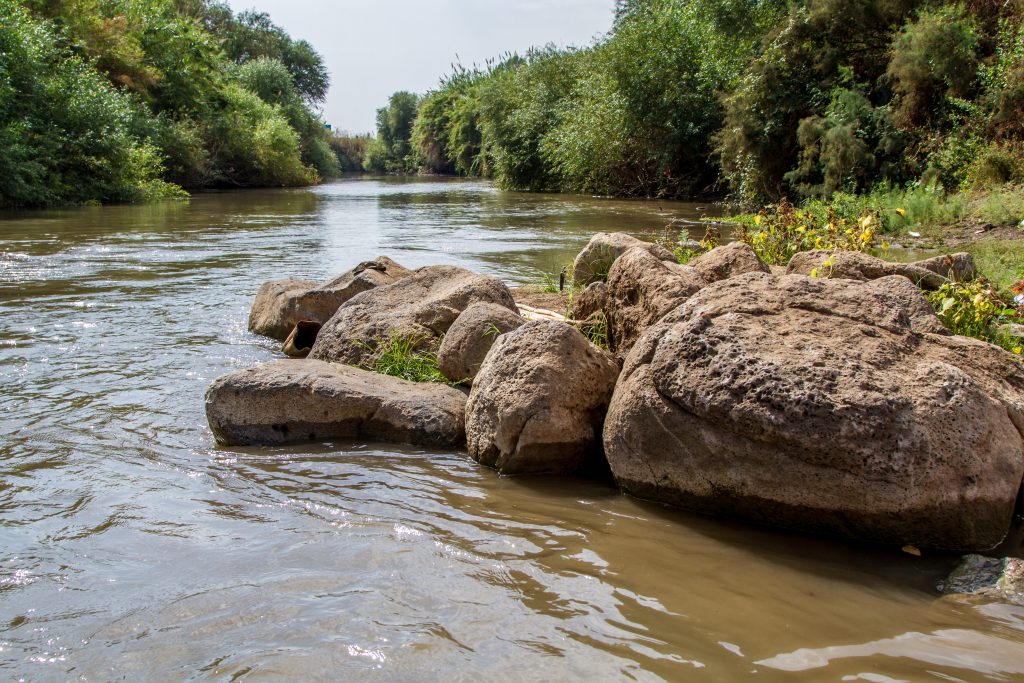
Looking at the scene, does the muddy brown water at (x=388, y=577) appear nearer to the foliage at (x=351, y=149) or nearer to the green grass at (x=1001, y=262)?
the green grass at (x=1001, y=262)

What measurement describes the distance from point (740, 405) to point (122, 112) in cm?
2623

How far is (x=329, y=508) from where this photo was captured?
4.04 meters

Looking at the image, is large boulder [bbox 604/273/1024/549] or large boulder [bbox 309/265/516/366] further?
large boulder [bbox 309/265/516/366]

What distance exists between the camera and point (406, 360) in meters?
6.08

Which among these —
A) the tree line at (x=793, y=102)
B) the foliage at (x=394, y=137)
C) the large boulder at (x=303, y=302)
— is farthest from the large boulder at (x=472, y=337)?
the foliage at (x=394, y=137)

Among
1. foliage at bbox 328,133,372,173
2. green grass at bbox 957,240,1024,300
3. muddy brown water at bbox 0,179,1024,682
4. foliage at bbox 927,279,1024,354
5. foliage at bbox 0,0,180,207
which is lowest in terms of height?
muddy brown water at bbox 0,179,1024,682

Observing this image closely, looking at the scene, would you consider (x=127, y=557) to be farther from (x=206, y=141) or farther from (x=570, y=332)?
(x=206, y=141)

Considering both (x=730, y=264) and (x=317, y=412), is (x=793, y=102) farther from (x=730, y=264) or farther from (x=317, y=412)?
(x=317, y=412)

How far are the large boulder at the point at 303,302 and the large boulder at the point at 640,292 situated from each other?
92.7 inches

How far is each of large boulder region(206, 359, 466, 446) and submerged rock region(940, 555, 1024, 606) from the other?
2.69m

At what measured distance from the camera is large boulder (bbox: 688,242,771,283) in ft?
19.1

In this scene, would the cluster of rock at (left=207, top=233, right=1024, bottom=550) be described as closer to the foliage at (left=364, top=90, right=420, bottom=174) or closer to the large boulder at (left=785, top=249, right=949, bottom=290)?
the large boulder at (left=785, top=249, right=949, bottom=290)

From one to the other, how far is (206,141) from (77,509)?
119 feet

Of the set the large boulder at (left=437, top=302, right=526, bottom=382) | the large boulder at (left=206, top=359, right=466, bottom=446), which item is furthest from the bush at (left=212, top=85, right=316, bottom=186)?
the large boulder at (left=206, top=359, right=466, bottom=446)
